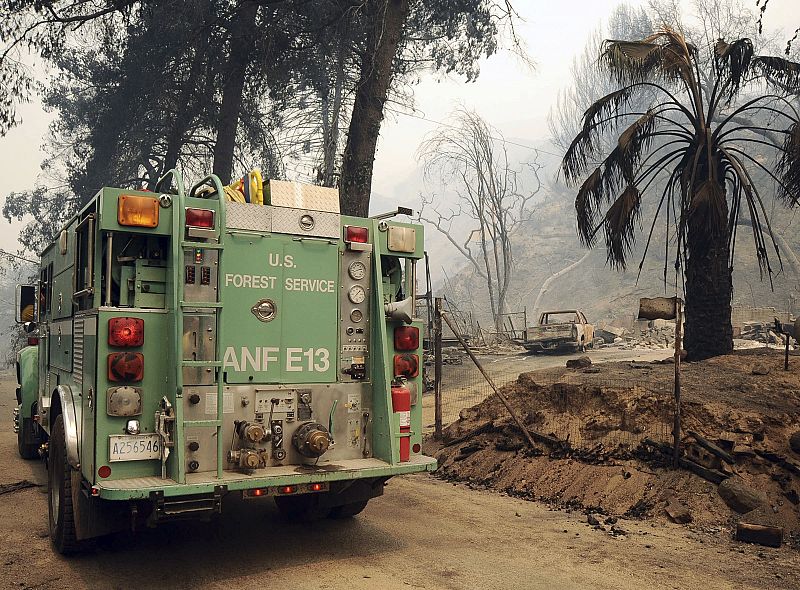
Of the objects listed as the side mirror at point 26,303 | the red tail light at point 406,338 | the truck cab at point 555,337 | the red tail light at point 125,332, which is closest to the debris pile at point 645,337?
the truck cab at point 555,337

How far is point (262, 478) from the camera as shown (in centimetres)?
567

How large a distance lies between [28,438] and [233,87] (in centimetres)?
1328

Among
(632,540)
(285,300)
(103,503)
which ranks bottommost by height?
(632,540)

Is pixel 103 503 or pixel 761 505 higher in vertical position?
pixel 103 503

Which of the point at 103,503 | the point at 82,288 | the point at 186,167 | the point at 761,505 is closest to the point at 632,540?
the point at 761,505

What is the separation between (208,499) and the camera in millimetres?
5473

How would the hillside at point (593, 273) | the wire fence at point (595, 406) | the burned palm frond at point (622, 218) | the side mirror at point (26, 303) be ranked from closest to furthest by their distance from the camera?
the wire fence at point (595, 406) < the side mirror at point (26, 303) < the burned palm frond at point (622, 218) < the hillside at point (593, 273)

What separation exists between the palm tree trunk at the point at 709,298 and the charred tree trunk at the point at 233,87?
12259 mm

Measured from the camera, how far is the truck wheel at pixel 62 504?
6.07 meters

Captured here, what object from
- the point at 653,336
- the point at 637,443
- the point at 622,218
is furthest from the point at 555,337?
the point at 637,443

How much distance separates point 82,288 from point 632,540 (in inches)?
211

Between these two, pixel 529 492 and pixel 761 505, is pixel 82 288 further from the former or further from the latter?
pixel 761 505

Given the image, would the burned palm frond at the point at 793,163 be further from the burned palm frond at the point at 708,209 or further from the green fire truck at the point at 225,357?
the green fire truck at the point at 225,357

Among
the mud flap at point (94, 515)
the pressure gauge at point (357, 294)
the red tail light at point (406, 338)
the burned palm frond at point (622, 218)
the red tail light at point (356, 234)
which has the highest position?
the burned palm frond at point (622, 218)
